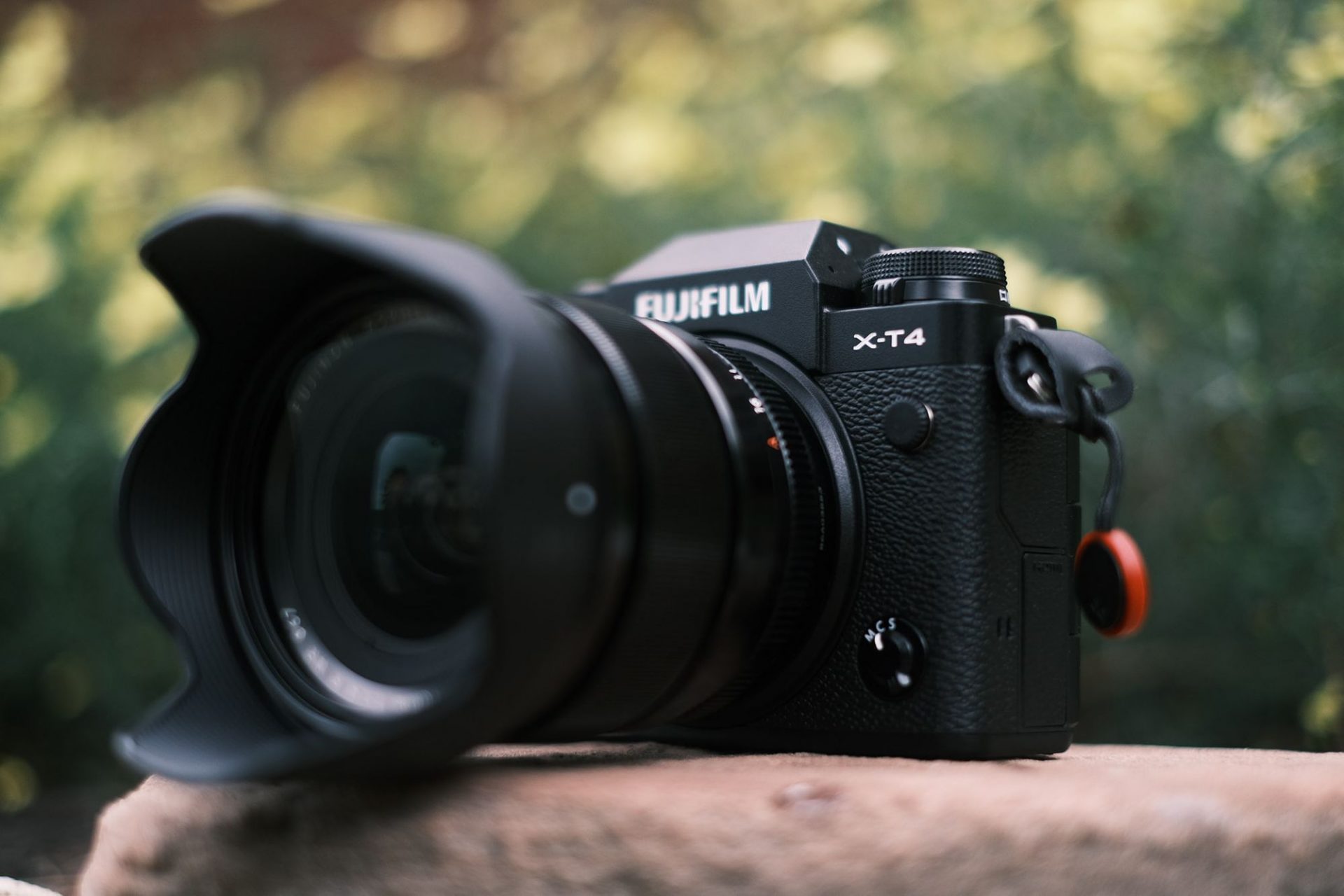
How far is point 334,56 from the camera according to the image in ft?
8.24

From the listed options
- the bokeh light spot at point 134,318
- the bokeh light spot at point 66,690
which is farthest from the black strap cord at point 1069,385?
the bokeh light spot at point 66,690

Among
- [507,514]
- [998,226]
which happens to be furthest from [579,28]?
[507,514]

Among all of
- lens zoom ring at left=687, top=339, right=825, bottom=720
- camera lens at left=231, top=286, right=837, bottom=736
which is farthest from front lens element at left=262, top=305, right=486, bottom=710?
lens zoom ring at left=687, top=339, right=825, bottom=720

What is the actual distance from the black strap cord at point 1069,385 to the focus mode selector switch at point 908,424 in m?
0.05

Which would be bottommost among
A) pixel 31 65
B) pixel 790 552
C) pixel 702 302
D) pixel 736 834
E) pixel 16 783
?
pixel 16 783

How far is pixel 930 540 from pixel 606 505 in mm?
259

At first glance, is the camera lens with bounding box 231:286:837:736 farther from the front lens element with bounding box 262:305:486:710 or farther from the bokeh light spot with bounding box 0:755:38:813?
the bokeh light spot with bounding box 0:755:38:813

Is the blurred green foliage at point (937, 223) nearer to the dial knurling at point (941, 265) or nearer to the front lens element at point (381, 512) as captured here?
the dial knurling at point (941, 265)

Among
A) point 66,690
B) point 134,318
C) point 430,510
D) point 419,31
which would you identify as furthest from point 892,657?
point 419,31

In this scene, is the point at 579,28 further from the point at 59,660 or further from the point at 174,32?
the point at 59,660

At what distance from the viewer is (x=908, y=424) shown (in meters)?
0.81

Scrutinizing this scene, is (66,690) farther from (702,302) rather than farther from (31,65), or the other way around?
(702,302)

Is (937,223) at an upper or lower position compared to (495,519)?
upper

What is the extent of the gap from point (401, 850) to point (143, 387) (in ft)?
3.86
